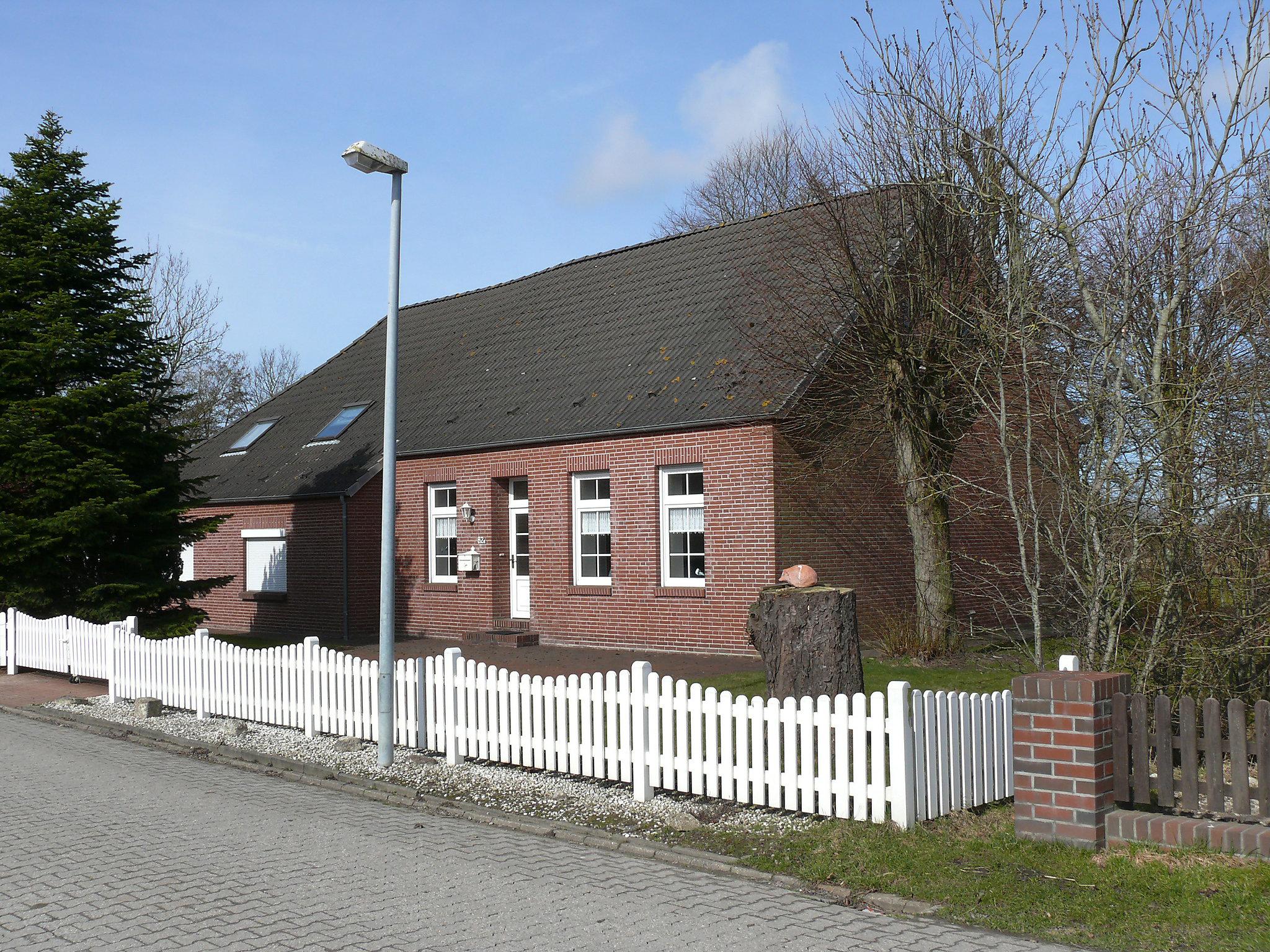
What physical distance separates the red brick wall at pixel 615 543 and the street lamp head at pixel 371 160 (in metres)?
7.84

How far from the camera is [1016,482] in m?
13.9

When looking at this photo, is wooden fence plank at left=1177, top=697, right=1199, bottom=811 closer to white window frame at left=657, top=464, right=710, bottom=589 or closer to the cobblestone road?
the cobblestone road

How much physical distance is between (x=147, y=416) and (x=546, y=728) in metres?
11.5

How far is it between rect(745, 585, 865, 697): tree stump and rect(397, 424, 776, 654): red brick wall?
277 inches

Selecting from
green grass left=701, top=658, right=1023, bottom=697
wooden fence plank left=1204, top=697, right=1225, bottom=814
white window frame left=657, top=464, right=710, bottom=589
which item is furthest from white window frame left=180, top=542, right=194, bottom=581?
wooden fence plank left=1204, top=697, right=1225, bottom=814

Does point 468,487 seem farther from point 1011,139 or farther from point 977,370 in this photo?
point 977,370

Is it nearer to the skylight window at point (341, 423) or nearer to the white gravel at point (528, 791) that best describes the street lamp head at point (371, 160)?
the white gravel at point (528, 791)

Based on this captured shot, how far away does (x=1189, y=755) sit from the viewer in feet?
21.3

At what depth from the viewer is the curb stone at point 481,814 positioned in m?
6.07

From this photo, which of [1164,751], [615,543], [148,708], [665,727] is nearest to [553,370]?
[615,543]

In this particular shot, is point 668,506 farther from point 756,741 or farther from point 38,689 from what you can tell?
point 756,741

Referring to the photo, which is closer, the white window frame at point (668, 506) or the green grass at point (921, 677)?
the green grass at point (921, 677)

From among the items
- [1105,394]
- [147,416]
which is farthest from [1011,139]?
[147,416]

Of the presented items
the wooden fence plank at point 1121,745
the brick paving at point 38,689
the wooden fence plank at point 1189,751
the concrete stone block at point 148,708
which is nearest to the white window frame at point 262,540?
the brick paving at point 38,689
